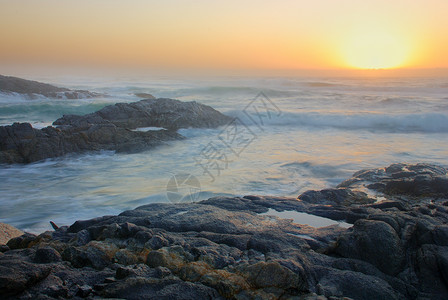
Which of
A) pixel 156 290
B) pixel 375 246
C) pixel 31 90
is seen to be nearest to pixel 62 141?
pixel 156 290

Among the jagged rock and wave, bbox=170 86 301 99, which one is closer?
the jagged rock

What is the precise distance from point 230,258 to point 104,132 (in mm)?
8092

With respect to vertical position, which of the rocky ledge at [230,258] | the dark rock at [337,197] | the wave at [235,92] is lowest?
the dark rock at [337,197]

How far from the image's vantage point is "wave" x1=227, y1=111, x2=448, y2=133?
52.2ft

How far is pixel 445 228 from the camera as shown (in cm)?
335

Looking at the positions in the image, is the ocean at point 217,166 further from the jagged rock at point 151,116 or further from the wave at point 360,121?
the jagged rock at point 151,116

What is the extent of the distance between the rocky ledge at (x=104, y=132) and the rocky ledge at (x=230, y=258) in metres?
5.82

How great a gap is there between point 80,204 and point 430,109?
814 inches

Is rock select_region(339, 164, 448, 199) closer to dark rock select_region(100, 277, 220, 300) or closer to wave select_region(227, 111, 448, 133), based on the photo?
dark rock select_region(100, 277, 220, 300)

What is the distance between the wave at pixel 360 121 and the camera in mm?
15922

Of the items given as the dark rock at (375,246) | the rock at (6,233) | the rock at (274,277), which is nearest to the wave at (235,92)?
the rock at (6,233)

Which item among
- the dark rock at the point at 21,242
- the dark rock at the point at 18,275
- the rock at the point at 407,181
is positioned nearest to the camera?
the dark rock at the point at 18,275

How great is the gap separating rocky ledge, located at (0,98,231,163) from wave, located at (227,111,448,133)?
471 cm

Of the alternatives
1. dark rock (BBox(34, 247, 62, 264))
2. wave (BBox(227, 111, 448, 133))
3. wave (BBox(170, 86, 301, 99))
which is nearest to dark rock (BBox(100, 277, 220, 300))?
dark rock (BBox(34, 247, 62, 264))
